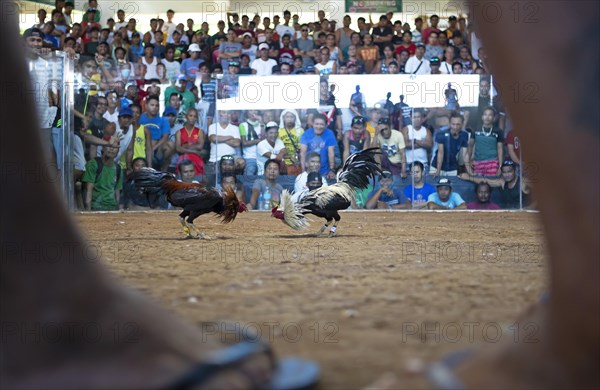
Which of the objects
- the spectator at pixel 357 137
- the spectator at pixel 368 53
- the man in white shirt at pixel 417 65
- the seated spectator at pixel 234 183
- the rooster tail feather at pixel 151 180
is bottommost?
→ the seated spectator at pixel 234 183

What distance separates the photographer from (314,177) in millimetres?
9875

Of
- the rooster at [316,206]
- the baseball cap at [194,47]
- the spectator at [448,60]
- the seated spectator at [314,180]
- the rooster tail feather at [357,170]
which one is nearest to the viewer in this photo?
the rooster at [316,206]

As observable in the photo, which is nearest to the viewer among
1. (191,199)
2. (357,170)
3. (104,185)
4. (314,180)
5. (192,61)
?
(191,199)

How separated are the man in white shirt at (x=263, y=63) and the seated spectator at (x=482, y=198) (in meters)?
3.60

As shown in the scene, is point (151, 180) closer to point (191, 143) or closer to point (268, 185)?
point (268, 185)

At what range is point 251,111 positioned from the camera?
1021 centimetres

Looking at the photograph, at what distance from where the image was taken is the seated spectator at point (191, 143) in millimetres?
10227

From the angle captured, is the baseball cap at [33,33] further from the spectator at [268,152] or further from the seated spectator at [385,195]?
the seated spectator at [385,195]

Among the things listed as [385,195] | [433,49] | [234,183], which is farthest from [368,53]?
[234,183]

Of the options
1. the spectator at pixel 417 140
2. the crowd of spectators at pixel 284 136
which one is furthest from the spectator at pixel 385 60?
the spectator at pixel 417 140

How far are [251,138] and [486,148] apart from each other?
10.5 feet

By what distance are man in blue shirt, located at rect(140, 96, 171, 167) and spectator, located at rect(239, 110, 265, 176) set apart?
3.67ft

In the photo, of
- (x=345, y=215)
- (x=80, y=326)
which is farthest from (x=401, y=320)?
(x=345, y=215)

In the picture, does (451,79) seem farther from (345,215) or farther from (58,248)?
(58,248)
